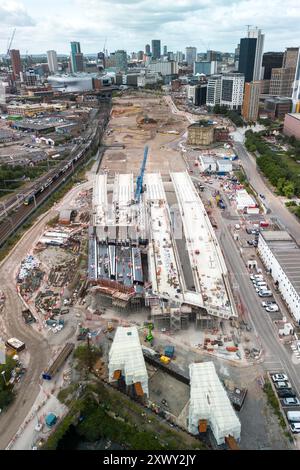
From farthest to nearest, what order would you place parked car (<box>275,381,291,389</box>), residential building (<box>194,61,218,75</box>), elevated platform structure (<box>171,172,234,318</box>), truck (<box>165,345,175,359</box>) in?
1. residential building (<box>194,61,218,75</box>)
2. elevated platform structure (<box>171,172,234,318</box>)
3. truck (<box>165,345,175,359</box>)
4. parked car (<box>275,381,291,389</box>)

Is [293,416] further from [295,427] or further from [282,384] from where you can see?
[282,384]

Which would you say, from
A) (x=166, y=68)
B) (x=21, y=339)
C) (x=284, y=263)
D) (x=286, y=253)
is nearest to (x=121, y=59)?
(x=166, y=68)

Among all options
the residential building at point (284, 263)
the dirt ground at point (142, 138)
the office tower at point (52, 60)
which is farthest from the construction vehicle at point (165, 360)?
the office tower at point (52, 60)

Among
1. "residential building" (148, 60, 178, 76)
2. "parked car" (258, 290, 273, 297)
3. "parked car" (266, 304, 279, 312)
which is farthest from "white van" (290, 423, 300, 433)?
"residential building" (148, 60, 178, 76)

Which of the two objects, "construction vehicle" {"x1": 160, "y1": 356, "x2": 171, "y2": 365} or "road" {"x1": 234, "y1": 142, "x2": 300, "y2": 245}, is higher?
"road" {"x1": 234, "y1": 142, "x2": 300, "y2": 245}

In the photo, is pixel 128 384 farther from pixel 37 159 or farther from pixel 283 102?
pixel 283 102

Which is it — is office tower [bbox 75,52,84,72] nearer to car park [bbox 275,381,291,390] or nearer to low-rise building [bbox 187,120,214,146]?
low-rise building [bbox 187,120,214,146]
